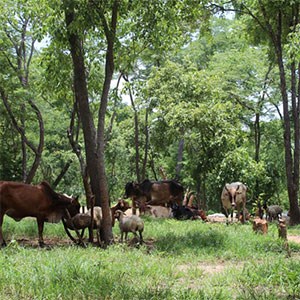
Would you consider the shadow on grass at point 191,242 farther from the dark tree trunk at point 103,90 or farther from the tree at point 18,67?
the tree at point 18,67

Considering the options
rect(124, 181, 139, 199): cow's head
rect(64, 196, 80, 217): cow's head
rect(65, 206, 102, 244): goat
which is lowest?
rect(65, 206, 102, 244): goat

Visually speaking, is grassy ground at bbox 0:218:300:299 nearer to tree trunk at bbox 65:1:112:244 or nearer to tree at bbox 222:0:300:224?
tree trunk at bbox 65:1:112:244

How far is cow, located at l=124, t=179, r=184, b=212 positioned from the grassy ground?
579 centimetres

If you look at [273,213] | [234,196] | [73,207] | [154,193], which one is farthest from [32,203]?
[273,213]

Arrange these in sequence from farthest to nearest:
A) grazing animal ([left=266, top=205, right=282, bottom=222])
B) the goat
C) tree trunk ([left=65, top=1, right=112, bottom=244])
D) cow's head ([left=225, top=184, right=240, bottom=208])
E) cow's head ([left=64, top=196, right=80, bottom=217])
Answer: grazing animal ([left=266, top=205, right=282, bottom=222]) → cow's head ([left=225, top=184, right=240, bottom=208]) → cow's head ([left=64, top=196, right=80, bottom=217]) → the goat → tree trunk ([left=65, top=1, right=112, bottom=244])

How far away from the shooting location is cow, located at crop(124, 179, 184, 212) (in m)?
15.5

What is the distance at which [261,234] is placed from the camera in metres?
10.7

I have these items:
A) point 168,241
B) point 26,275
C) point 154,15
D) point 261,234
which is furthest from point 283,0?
point 26,275

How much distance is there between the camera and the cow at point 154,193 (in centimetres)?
1550

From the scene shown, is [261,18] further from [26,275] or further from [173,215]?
[26,275]

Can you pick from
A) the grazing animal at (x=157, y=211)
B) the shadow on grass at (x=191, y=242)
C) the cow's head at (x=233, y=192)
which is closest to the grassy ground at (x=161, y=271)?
the shadow on grass at (x=191, y=242)

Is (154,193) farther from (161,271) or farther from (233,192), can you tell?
(161,271)

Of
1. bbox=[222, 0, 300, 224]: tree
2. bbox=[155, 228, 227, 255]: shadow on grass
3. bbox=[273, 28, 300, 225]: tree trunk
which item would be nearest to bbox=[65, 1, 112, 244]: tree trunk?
bbox=[155, 228, 227, 255]: shadow on grass

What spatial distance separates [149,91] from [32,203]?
1056 cm
